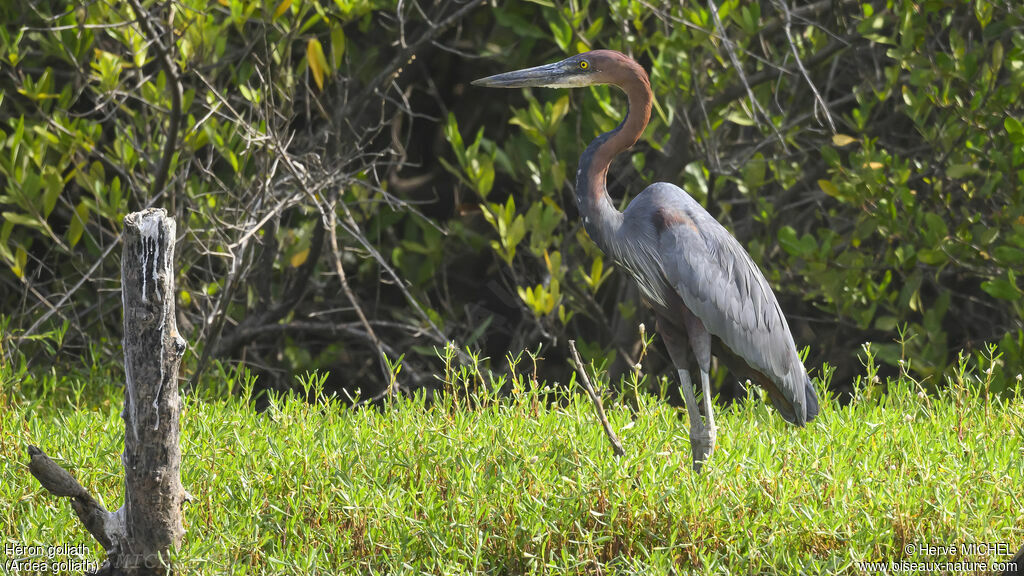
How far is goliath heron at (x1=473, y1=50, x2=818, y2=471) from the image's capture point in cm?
425

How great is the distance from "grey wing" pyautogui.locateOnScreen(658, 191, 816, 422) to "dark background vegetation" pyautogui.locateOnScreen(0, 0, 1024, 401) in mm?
734

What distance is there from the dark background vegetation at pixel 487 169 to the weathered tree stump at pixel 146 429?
5.66ft

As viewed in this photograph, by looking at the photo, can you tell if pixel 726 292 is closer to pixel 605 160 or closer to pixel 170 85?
pixel 605 160

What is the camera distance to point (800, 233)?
22.1 ft

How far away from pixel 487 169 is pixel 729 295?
1852mm

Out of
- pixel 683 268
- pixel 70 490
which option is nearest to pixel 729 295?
pixel 683 268

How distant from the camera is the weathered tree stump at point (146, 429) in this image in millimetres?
3082

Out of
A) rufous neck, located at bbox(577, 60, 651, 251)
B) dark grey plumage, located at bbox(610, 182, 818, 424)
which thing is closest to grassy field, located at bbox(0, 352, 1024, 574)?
dark grey plumage, located at bbox(610, 182, 818, 424)

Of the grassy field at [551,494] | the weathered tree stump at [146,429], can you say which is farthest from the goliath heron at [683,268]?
the weathered tree stump at [146,429]

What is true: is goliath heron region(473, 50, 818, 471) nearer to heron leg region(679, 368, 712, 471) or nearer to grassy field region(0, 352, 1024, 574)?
heron leg region(679, 368, 712, 471)

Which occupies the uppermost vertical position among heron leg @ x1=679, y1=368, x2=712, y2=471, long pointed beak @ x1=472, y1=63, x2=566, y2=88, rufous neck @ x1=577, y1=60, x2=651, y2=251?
long pointed beak @ x1=472, y1=63, x2=566, y2=88

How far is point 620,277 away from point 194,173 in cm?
255

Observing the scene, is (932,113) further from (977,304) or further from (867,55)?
(977,304)

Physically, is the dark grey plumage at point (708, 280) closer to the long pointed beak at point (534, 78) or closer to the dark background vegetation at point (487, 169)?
the long pointed beak at point (534, 78)
